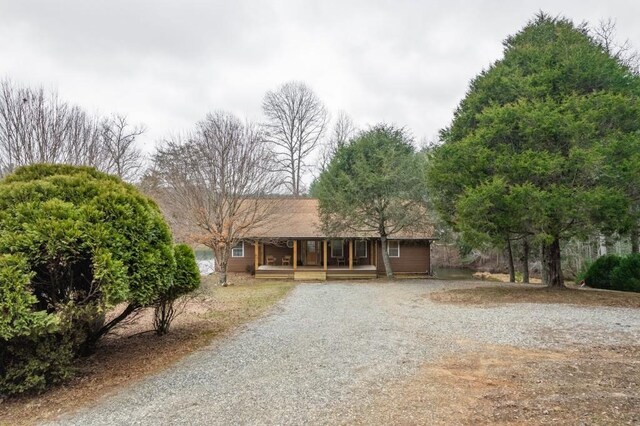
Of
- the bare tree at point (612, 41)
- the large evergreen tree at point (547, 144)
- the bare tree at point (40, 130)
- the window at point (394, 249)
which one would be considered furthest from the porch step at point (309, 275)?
the bare tree at point (612, 41)

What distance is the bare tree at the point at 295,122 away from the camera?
30797 millimetres

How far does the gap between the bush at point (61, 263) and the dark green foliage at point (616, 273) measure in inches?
606

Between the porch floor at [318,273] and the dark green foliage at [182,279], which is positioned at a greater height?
the dark green foliage at [182,279]

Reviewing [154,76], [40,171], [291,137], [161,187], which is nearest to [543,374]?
[40,171]

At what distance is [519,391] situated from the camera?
3846 millimetres

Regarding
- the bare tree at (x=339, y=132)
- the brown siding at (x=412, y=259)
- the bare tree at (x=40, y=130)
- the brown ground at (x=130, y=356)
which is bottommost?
the brown ground at (x=130, y=356)

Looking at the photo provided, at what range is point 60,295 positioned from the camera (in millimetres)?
4688

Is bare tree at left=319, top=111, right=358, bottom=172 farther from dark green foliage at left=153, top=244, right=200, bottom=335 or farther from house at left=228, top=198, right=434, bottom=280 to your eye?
dark green foliage at left=153, top=244, right=200, bottom=335

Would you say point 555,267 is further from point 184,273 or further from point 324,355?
point 184,273

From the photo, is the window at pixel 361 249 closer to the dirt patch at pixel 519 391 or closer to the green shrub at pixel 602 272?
the green shrub at pixel 602 272

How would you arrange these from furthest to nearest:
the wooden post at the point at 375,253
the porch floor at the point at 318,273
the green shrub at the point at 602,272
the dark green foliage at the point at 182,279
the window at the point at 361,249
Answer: the window at the point at 361,249, the wooden post at the point at 375,253, the porch floor at the point at 318,273, the green shrub at the point at 602,272, the dark green foliage at the point at 182,279

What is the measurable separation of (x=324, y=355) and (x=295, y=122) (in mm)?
27559

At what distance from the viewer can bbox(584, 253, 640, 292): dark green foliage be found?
42.3 ft

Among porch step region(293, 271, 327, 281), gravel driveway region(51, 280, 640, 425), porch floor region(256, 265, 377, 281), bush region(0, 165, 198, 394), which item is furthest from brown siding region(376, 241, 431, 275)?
bush region(0, 165, 198, 394)
